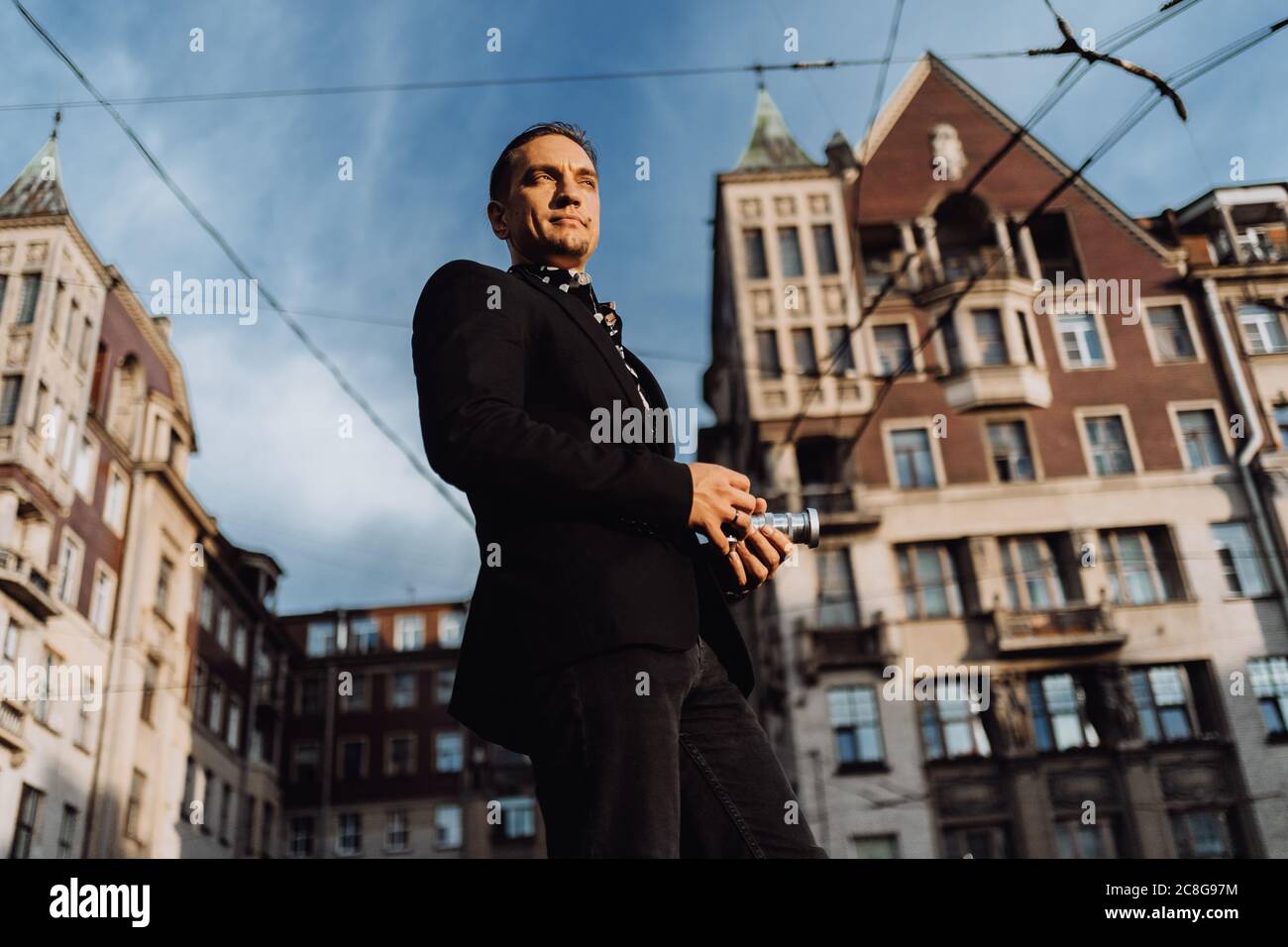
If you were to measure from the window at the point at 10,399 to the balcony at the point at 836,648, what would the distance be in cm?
2144

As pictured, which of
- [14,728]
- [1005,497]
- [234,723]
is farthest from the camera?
[234,723]

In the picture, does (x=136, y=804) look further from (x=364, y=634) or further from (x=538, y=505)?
(x=538, y=505)

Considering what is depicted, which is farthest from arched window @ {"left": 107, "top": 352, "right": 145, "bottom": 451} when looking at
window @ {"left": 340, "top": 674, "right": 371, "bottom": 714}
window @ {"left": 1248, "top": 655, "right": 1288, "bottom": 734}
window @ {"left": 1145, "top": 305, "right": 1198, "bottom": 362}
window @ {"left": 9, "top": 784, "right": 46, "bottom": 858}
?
window @ {"left": 1248, "top": 655, "right": 1288, "bottom": 734}

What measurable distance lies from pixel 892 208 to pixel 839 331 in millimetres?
4620

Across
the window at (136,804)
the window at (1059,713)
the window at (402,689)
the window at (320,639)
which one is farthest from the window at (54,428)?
the window at (320,639)

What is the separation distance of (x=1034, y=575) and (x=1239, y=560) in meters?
5.69

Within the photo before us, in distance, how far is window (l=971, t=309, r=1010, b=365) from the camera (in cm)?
3606

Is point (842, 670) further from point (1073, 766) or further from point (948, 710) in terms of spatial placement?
point (1073, 766)

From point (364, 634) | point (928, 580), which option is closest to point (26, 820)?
point (928, 580)

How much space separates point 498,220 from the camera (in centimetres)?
362

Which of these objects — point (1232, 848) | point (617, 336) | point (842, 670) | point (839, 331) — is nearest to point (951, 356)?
point (839, 331)

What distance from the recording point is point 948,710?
3256 cm

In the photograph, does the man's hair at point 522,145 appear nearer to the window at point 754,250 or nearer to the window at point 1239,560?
the window at point 1239,560
